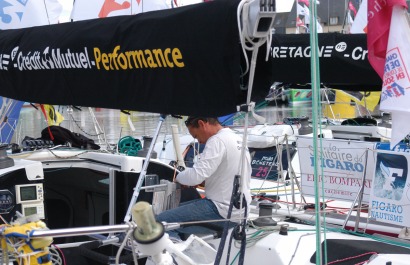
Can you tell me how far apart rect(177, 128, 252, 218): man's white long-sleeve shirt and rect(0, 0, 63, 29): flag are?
154 inches

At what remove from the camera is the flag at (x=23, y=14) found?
7055mm

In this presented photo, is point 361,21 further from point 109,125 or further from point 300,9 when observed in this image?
point 109,125

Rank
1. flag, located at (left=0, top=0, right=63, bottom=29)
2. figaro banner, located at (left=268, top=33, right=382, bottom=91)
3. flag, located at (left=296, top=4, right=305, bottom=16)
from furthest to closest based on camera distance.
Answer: flag, located at (left=296, top=4, right=305, bottom=16), flag, located at (left=0, top=0, right=63, bottom=29), figaro banner, located at (left=268, top=33, right=382, bottom=91)

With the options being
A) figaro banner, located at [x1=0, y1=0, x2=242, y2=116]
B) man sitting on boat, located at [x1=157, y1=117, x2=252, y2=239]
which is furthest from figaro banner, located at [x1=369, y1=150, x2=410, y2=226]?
figaro banner, located at [x1=0, y1=0, x2=242, y2=116]

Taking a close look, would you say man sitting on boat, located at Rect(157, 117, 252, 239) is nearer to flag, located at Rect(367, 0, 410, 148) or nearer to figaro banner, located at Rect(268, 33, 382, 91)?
flag, located at Rect(367, 0, 410, 148)

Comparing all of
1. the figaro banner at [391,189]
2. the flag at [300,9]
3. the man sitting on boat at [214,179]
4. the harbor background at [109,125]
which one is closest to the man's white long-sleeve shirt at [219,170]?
the man sitting on boat at [214,179]

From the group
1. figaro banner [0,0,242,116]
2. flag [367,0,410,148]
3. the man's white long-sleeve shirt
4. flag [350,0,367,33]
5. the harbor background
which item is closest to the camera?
figaro banner [0,0,242,116]

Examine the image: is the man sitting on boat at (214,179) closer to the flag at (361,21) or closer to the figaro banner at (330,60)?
the figaro banner at (330,60)

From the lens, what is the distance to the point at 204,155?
4293 millimetres

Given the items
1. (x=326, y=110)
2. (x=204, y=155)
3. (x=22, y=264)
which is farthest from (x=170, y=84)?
(x=326, y=110)

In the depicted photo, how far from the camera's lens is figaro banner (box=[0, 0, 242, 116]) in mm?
3055

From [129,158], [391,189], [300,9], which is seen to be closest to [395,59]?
[391,189]

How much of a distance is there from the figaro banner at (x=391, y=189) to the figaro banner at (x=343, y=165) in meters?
0.14

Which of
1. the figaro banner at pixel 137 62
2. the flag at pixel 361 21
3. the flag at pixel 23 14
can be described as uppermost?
the flag at pixel 361 21
